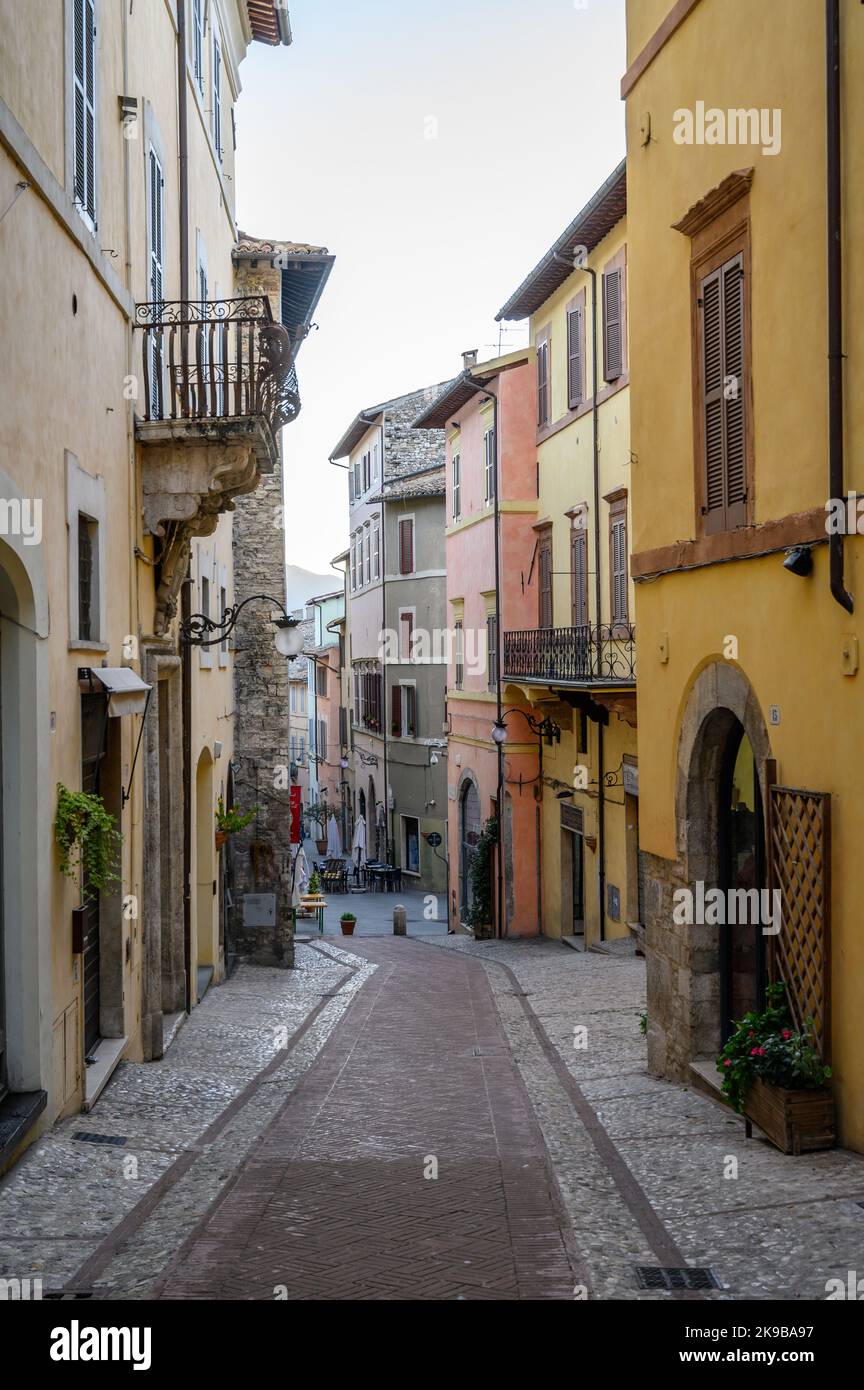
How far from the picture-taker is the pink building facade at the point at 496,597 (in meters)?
26.6

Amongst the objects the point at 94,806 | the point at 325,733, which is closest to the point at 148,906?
the point at 94,806

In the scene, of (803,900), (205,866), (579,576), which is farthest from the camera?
(579,576)

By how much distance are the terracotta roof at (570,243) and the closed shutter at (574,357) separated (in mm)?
781

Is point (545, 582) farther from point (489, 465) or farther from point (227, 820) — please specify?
point (227, 820)

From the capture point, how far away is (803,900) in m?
8.66

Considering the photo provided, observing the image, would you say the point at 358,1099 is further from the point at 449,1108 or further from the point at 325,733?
the point at 325,733

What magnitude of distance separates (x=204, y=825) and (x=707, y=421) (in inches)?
411

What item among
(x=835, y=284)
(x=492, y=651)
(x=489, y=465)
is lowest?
(x=492, y=651)

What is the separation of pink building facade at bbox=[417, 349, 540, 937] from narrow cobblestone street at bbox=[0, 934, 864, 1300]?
12.8 meters

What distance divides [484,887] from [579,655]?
29.5ft

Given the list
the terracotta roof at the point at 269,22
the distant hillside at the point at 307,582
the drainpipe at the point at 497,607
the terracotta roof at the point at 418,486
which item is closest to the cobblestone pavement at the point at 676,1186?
the drainpipe at the point at 497,607

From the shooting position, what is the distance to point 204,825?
18906 millimetres

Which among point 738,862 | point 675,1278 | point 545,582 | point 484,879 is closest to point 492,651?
point 545,582

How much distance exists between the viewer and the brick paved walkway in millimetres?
6633
